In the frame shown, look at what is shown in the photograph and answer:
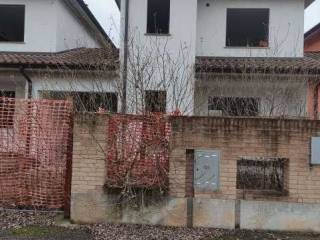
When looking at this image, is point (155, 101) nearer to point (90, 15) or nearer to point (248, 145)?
point (248, 145)

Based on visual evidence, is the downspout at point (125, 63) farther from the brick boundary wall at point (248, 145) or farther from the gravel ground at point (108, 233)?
the gravel ground at point (108, 233)

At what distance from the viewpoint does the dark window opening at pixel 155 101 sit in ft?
33.1

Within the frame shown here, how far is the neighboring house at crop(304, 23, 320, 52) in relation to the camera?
24016mm

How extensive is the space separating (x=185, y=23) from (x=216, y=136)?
843cm

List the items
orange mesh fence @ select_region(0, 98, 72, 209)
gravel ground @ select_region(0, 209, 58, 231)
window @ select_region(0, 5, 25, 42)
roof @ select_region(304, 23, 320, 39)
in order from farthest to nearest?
1. roof @ select_region(304, 23, 320, 39)
2. window @ select_region(0, 5, 25, 42)
3. orange mesh fence @ select_region(0, 98, 72, 209)
4. gravel ground @ select_region(0, 209, 58, 231)

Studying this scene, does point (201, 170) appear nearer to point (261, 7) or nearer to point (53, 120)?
point (53, 120)

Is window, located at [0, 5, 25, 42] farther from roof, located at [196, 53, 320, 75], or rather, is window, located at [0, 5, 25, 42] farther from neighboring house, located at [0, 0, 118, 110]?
roof, located at [196, 53, 320, 75]

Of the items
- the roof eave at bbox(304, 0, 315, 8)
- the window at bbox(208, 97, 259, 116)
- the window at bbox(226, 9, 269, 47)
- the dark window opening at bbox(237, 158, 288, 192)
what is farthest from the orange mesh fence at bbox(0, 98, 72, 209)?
the roof eave at bbox(304, 0, 315, 8)

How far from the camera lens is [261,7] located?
16.8 meters

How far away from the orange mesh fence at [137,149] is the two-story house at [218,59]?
2.54 m

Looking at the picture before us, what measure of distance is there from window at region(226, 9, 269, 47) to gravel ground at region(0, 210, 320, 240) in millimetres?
10944

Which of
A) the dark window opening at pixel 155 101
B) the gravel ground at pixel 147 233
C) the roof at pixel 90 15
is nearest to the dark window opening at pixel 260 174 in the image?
the gravel ground at pixel 147 233

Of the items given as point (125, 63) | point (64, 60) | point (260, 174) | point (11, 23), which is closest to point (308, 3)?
point (125, 63)

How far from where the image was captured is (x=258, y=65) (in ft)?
45.3
